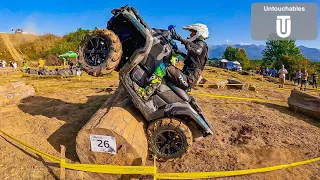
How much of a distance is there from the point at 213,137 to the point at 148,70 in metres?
2.60

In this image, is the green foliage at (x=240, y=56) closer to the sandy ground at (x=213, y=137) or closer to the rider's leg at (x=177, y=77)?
the sandy ground at (x=213, y=137)

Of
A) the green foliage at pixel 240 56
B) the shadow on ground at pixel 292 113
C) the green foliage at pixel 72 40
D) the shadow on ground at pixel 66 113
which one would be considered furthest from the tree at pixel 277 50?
the shadow on ground at pixel 66 113

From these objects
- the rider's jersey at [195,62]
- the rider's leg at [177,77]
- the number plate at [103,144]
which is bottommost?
the number plate at [103,144]

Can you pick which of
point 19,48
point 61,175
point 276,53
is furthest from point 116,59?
point 276,53

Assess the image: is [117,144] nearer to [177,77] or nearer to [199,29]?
[177,77]

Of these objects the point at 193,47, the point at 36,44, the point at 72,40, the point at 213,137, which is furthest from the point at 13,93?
the point at 36,44

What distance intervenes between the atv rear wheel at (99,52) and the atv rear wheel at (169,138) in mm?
1469

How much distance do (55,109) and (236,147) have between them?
18.7 ft

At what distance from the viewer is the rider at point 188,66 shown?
206 inches

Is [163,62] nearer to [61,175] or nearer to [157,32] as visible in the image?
[157,32]

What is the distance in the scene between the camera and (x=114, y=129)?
4516 mm

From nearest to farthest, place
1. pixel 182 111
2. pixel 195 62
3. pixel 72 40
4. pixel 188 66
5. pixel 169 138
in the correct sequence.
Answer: pixel 182 111
pixel 169 138
pixel 195 62
pixel 188 66
pixel 72 40

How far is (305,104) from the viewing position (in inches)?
370

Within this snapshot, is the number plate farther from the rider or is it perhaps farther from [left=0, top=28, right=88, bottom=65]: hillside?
[left=0, top=28, right=88, bottom=65]: hillside
